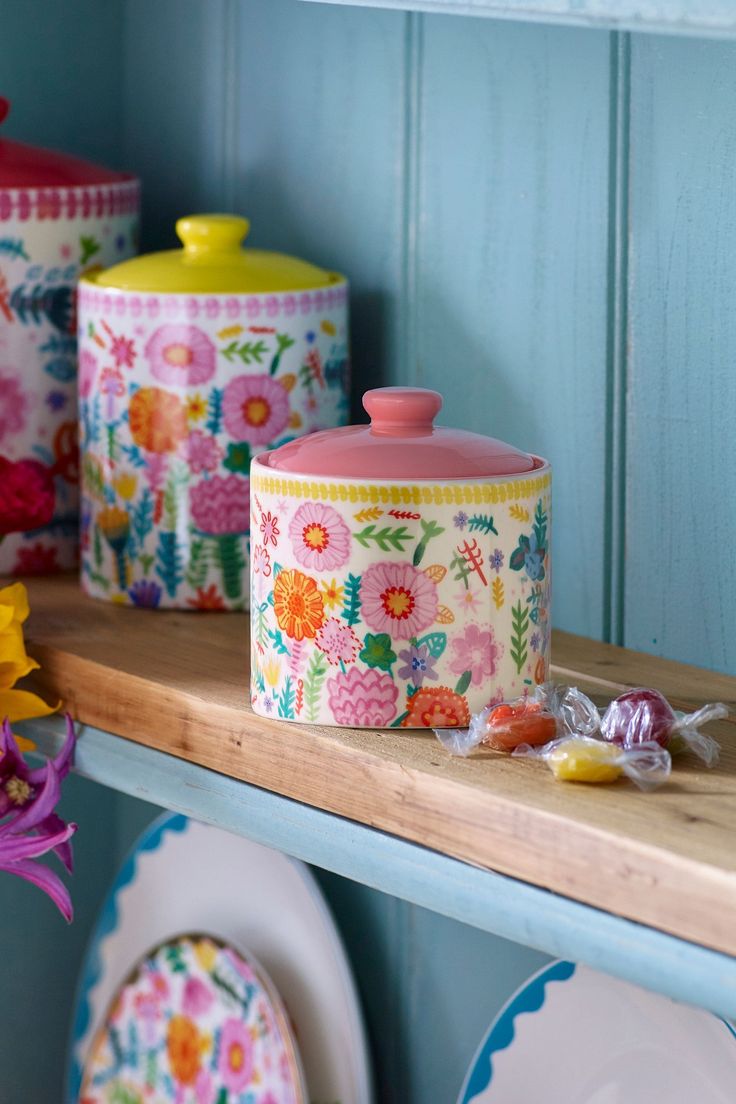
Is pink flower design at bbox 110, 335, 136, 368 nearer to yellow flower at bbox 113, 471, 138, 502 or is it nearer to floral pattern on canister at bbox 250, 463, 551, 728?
yellow flower at bbox 113, 471, 138, 502

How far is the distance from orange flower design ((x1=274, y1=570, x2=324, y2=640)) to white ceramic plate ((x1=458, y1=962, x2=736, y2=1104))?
0.89 feet

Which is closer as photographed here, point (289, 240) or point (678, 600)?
point (678, 600)

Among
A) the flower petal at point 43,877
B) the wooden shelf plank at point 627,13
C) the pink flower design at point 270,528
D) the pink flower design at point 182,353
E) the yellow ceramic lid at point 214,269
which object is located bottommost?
the flower petal at point 43,877

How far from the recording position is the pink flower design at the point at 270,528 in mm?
601

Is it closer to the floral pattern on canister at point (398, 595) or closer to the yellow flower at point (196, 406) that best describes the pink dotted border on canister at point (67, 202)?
the yellow flower at point (196, 406)

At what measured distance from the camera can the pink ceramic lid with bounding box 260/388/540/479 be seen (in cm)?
59

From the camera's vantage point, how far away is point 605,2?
0.44 meters

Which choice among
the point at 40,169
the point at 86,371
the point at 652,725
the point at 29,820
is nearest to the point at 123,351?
the point at 86,371

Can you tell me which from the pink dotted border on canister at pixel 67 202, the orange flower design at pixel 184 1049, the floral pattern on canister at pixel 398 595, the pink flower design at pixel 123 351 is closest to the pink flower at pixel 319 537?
the floral pattern on canister at pixel 398 595

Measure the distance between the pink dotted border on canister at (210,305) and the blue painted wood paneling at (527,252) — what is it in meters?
0.07

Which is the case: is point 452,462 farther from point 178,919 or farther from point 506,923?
point 178,919

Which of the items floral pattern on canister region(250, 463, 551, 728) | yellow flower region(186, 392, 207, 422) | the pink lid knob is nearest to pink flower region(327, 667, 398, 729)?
floral pattern on canister region(250, 463, 551, 728)

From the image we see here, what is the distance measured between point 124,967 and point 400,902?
0.23 metres

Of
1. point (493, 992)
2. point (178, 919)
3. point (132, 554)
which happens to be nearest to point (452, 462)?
point (132, 554)
